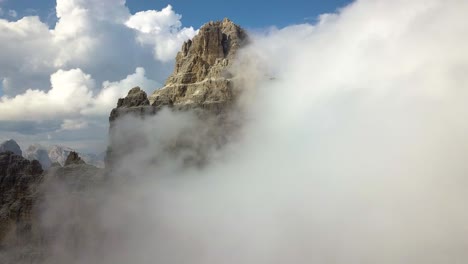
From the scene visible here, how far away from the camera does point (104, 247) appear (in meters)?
189

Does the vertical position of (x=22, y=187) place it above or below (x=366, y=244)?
above

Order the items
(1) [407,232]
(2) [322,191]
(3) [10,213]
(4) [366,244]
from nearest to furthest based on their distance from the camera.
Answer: (1) [407,232], (4) [366,244], (2) [322,191], (3) [10,213]

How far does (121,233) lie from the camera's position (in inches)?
7869

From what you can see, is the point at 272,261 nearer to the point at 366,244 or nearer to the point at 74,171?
the point at 366,244

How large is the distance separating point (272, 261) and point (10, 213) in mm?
107685

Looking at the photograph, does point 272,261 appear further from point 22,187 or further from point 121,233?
point 22,187

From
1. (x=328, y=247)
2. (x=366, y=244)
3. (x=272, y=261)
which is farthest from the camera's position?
(x=272, y=261)

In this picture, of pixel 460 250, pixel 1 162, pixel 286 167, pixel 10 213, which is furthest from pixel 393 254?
pixel 1 162

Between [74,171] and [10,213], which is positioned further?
[74,171]

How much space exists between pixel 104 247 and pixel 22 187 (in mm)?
44312

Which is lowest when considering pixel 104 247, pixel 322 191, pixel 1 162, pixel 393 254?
pixel 104 247

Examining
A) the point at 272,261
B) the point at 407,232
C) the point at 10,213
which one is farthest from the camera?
the point at 10,213

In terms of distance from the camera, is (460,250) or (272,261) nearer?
(460,250)

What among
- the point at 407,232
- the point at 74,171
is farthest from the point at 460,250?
the point at 74,171
